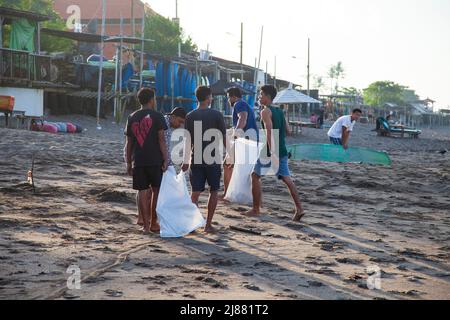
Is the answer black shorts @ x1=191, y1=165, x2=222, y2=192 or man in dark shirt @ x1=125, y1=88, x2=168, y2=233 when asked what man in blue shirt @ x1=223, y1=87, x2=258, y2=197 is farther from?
man in dark shirt @ x1=125, y1=88, x2=168, y2=233

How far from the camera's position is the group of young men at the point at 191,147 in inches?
278

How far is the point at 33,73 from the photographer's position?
23625mm

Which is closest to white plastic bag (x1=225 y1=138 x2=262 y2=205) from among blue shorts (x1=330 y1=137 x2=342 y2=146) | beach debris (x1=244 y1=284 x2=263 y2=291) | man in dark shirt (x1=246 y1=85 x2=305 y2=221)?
man in dark shirt (x1=246 y1=85 x2=305 y2=221)

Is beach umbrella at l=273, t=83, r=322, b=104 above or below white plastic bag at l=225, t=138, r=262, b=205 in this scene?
above

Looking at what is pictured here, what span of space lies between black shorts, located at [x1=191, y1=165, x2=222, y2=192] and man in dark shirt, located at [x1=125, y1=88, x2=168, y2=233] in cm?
50

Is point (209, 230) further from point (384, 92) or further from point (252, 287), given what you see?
point (384, 92)

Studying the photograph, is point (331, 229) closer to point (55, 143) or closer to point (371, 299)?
Result: point (371, 299)

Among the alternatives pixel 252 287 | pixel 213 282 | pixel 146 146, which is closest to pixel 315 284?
pixel 252 287

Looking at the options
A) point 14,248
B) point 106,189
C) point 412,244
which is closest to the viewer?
point 14,248

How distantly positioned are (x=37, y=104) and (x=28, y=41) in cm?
300

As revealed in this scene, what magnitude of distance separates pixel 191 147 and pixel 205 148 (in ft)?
0.51

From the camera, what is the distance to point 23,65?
23047 mm

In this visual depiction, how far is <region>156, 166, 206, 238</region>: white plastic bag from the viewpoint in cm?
696
